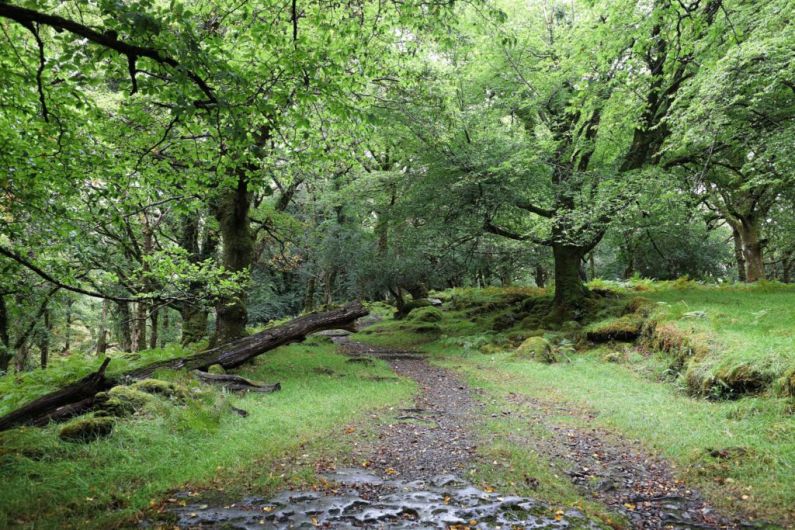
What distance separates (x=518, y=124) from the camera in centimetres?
1948

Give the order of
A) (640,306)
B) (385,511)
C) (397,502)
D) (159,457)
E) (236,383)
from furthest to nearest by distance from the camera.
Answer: (640,306), (236,383), (159,457), (397,502), (385,511)

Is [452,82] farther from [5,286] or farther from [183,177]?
[5,286]

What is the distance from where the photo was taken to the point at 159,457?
555 cm

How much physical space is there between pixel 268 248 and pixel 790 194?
84.6 ft

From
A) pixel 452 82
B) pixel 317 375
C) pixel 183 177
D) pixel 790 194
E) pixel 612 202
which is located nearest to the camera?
pixel 183 177

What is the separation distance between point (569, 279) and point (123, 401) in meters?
15.0

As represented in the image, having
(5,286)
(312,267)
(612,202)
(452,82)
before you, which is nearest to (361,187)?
(312,267)

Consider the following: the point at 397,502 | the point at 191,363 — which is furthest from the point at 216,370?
the point at 397,502

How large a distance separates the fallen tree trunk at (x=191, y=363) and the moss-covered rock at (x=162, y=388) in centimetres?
67

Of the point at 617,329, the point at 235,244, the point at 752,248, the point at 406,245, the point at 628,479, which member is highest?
the point at 406,245

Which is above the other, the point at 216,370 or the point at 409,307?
the point at 409,307

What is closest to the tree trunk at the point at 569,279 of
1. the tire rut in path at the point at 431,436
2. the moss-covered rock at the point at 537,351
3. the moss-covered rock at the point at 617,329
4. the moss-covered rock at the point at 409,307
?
the moss-covered rock at the point at 617,329

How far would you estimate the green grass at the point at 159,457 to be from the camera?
4355 mm

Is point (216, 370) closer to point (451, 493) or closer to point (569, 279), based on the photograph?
point (451, 493)
